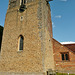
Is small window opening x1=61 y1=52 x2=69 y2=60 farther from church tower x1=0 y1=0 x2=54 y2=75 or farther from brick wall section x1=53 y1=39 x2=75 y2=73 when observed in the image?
church tower x1=0 y1=0 x2=54 y2=75

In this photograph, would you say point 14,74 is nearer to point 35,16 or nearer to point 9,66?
point 9,66

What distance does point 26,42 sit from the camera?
10.6m

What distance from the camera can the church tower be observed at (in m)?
9.52

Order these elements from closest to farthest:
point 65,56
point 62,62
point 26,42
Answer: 1. point 26,42
2. point 62,62
3. point 65,56

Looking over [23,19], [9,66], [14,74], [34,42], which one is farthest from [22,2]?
[14,74]

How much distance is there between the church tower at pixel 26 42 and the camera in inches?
375

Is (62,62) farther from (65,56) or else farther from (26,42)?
(26,42)

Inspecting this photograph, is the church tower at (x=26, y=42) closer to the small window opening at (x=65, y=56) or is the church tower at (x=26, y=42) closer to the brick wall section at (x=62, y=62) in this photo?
the brick wall section at (x=62, y=62)

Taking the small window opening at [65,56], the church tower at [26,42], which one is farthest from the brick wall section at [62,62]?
the church tower at [26,42]

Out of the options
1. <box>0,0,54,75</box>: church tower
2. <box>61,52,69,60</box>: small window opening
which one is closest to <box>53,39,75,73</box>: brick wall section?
<box>61,52,69,60</box>: small window opening

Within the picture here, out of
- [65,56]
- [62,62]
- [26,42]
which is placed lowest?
[62,62]

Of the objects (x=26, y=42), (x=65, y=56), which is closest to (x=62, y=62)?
(x=65, y=56)

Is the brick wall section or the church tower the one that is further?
the brick wall section

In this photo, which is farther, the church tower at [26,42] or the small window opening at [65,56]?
the small window opening at [65,56]
